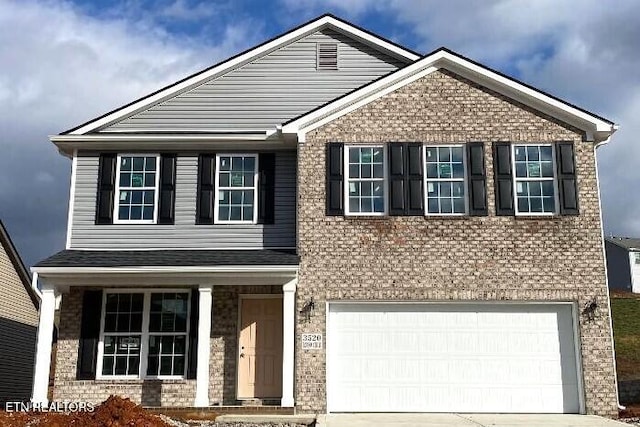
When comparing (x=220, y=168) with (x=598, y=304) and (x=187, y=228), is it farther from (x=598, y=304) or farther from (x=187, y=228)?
(x=598, y=304)

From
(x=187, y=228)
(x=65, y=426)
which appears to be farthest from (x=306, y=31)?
(x=65, y=426)

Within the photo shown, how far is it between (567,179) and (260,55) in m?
7.54

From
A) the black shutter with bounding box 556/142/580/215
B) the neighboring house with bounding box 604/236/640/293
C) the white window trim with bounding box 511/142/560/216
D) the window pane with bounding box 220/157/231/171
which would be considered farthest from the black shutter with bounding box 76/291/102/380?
the neighboring house with bounding box 604/236/640/293

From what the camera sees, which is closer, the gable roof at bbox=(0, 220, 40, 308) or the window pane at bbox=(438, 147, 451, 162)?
the window pane at bbox=(438, 147, 451, 162)

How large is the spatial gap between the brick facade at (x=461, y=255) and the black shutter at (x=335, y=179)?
139mm

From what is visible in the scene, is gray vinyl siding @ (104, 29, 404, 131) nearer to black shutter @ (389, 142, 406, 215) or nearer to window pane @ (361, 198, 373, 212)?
black shutter @ (389, 142, 406, 215)

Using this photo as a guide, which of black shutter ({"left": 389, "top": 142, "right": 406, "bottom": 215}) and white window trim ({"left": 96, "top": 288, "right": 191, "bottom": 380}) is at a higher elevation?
black shutter ({"left": 389, "top": 142, "right": 406, "bottom": 215})

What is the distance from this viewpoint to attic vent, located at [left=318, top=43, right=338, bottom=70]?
54.1ft

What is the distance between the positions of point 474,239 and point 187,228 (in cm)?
583

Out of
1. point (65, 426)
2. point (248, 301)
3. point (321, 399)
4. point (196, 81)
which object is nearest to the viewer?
point (65, 426)

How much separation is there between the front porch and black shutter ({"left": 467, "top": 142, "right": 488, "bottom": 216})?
3707 mm

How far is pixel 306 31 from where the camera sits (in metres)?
16.7

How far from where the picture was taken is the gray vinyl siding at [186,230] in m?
14.3

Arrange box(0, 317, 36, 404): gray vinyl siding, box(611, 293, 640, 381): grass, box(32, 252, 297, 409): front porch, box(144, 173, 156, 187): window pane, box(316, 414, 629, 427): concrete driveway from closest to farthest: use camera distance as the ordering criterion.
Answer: box(316, 414, 629, 427): concrete driveway, box(32, 252, 297, 409): front porch, box(144, 173, 156, 187): window pane, box(0, 317, 36, 404): gray vinyl siding, box(611, 293, 640, 381): grass
